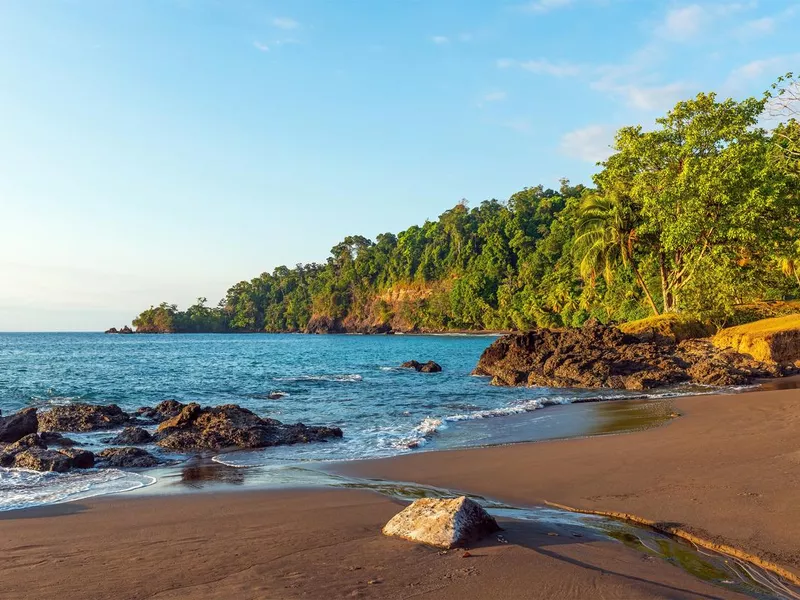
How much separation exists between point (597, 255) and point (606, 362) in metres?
15.6

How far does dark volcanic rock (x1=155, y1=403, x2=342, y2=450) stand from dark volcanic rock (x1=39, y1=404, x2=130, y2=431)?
9.47ft

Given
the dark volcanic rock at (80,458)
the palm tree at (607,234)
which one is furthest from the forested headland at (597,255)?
the dark volcanic rock at (80,458)

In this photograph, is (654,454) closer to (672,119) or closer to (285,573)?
(285,573)

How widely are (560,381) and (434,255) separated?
338ft

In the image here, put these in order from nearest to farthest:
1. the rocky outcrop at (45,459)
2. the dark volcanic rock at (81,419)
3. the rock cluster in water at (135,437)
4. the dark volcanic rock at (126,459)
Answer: the rocky outcrop at (45,459), the rock cluster in water at (135,437), the dark volcanic rock at (126,459), the dark volcanic rock at (81,419)

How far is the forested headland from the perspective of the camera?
92.9 ft

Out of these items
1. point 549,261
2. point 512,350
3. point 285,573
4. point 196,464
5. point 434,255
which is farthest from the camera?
point 434,255

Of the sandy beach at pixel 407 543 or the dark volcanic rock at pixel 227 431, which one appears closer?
the sandy beach at pixel 407 543

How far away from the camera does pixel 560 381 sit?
79.0 feet

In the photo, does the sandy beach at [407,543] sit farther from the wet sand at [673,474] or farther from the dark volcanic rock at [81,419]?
the dark volcanic rock at [81,419]

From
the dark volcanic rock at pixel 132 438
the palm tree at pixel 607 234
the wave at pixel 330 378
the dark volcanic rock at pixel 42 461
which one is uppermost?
the palm tree at pixel 607 234

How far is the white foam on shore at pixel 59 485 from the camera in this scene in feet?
26.3

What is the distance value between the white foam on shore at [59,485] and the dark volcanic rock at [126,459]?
0.44m

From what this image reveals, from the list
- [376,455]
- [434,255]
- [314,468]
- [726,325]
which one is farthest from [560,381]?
[434,255]
